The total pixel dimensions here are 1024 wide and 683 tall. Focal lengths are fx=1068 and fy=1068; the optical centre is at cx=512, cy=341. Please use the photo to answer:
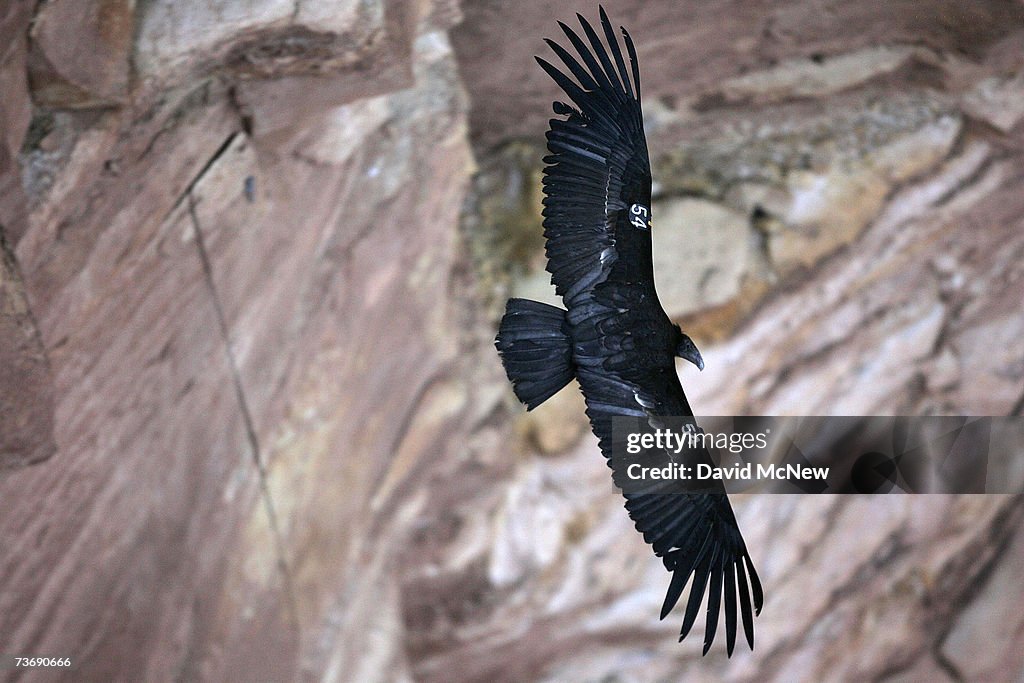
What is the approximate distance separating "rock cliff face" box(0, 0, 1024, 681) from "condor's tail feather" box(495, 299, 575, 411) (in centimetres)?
53

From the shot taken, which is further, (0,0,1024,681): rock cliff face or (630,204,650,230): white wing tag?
(0,0,1024,681): rock cliff face

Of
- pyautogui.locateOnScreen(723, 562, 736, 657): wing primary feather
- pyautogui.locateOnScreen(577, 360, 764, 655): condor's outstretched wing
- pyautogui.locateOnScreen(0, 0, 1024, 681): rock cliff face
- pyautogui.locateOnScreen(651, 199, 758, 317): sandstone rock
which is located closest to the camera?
pyautogui.locateOnScreen(723, 562, 736, 657): wing primary feather

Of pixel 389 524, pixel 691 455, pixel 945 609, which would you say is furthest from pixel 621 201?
pixel 945 609

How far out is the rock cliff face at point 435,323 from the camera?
1.68 metres

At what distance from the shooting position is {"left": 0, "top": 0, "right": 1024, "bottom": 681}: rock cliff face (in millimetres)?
1677

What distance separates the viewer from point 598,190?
5.06 feet

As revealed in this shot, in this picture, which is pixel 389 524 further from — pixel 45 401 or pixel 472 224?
pixel 45 401

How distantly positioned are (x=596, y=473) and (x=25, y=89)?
1.95 meters

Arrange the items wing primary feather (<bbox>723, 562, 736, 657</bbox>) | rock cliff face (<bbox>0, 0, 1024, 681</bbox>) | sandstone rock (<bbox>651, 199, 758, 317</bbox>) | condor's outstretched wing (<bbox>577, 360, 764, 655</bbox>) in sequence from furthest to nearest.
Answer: sandstone rock (<bbox>651, 199, 758, 317</bbox>), rock cliff face (<bbox>0, 0, 1024, 681</bbox>), condor's outstretched wing (<bbox>577, 360, 764, 655</bbox>), wing primary feather (<bbox>723, 562, 736, 657</bbox>)

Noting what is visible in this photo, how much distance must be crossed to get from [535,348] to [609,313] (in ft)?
0.43

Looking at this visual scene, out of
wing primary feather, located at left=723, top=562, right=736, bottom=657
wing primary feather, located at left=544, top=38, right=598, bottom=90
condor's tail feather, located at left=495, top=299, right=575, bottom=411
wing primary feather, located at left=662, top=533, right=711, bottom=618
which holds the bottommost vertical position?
wing primary feather, located at left=723, top=562, right=736, bottom=657


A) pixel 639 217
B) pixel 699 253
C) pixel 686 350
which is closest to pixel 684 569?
pixel 686 350

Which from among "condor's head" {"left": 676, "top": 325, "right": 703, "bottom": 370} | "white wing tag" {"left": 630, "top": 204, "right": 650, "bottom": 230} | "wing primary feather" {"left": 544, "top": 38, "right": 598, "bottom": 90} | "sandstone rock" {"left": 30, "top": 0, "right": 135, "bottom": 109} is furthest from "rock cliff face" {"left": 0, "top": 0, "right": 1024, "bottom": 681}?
"condor's head" {"left": 676, "top": 325, "right": 703, "bottom": 370}

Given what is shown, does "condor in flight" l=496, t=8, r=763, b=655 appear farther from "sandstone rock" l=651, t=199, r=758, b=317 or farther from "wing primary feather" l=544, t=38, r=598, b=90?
"sandstone rock" l=651, t=199, r=758, b=317
